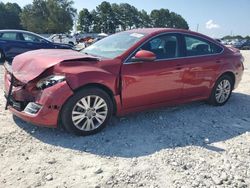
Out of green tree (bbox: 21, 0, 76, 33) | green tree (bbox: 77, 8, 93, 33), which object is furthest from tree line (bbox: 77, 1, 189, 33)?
green tree (bbox: 21, 0, 76, 33)

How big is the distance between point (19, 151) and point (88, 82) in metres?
1.28

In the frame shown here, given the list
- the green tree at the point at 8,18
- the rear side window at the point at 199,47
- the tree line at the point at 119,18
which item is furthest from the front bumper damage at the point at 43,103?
the green tree at the point at 8,18

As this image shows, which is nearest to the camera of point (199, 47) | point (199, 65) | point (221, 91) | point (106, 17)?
point (199, 65)

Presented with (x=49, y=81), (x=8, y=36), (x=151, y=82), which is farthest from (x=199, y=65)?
(x=8, y=36)

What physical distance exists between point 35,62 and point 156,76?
1.91 metres

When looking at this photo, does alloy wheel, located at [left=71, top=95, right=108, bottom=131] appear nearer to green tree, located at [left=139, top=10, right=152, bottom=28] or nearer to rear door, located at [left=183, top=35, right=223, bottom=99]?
rear door, located at [left=183, top=35, right=223, bottom=99]

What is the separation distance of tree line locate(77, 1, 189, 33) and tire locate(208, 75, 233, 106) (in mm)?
75445

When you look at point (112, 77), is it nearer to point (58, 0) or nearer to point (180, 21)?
point (58, 0)

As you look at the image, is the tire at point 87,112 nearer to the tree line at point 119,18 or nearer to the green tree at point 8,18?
the tree line at point 119,18

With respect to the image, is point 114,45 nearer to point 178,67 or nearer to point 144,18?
point 178,67

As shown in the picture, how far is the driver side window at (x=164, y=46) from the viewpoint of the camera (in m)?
5.40

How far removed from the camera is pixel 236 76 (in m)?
6.83

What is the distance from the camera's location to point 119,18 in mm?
96625

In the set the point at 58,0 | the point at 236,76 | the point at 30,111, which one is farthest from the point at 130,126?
the point at 58,0
